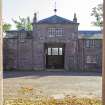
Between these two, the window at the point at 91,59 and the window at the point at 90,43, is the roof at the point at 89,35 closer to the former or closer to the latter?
the window at the point at 90,43

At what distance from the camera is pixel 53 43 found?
147 feet

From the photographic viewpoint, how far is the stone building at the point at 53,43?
4388 centimetres

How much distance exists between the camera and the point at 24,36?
44875mm

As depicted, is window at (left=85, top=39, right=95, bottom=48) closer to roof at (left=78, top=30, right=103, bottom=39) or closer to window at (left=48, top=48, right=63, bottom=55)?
roof at (left=78, top=30, right=103, bottom=39)

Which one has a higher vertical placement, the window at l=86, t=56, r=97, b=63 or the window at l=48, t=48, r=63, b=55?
the window at l=48, t=48, r=63, b=55

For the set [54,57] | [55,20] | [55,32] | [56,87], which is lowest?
[56,87]

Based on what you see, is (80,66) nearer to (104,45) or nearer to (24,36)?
(24,36)

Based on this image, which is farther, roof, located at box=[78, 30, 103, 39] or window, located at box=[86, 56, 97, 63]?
roof, located at box=[78, 30, 103, 39]

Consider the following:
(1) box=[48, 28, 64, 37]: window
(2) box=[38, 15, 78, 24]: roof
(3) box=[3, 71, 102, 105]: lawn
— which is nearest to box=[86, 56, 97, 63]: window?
(1) box=[48, 28, 64, 37]: window

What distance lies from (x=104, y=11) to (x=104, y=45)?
585 millimetres

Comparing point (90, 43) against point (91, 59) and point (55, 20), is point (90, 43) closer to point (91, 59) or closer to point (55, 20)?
point (91, 59)

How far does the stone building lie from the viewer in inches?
1727

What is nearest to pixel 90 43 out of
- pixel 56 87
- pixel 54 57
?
pixel 54 57

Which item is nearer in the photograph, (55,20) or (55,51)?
(55,20)
